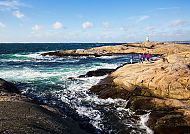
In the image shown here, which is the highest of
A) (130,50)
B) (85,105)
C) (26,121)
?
(26,121)

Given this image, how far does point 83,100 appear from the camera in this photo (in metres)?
27.1

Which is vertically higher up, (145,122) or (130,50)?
(130,50)

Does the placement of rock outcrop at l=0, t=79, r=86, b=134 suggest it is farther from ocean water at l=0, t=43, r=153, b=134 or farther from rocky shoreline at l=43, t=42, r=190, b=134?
rocky shoreline at l=43, t=42, r=190, b=134

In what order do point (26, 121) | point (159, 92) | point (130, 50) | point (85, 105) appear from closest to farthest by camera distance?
point (26, 121) → point (85, 105) → point (159, 92) → point (130, 50)

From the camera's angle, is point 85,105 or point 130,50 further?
point 130,50

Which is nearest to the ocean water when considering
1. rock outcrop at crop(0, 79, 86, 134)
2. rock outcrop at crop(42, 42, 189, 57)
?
rock outcrop at crop(0, 79, 86, 134)

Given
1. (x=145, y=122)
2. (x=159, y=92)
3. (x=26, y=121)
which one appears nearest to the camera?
(x=26, y=121)

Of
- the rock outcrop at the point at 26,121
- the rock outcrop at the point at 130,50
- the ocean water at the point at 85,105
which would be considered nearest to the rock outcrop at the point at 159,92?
the ocean water at the point at 85,105

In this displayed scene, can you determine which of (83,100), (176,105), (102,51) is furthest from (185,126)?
(102,51)

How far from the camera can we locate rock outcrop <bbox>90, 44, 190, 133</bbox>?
63.0ft

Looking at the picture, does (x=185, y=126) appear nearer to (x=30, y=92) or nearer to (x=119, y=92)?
(x=119, y=92)

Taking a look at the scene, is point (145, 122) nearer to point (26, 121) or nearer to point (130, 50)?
point (26, 121)

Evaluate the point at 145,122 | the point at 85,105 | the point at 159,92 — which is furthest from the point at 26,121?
the point at 159,92

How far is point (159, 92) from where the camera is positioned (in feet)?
83.9
